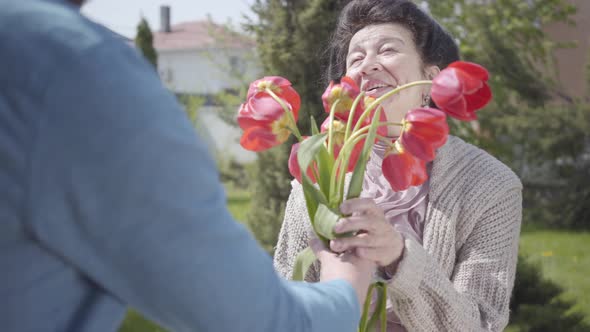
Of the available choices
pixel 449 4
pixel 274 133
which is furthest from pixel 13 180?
pixel 449 4

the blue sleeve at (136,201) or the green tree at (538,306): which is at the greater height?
the blue sleeve at (136,201)

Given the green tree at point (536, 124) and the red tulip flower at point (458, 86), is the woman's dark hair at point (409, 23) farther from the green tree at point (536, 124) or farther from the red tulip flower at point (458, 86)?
the green tree at point (536, 124)

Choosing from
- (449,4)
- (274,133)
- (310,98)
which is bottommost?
(449,4)

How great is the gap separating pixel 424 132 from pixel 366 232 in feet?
0.84

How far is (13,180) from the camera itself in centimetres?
77

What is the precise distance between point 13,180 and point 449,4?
11975mm

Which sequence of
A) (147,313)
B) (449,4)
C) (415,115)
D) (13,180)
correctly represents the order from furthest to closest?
1. (449,4)
2. (415,115)
3. (147,313)
4. (13,180)

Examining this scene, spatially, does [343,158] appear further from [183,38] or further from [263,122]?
[183,38]

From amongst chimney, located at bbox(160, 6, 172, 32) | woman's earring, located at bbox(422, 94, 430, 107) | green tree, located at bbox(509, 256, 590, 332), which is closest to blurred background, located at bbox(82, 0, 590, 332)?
green tree, located at bbox(509, 256, 590, 332)

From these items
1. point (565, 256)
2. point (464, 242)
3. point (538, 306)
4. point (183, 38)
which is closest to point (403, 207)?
point (464, 242)

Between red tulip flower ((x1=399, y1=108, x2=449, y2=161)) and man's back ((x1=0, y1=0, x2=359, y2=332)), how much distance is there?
704mm

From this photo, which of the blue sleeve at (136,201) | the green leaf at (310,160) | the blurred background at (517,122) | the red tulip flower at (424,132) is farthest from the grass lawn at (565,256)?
the blue sleeve at (136,201)

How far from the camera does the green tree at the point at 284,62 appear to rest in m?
4.81

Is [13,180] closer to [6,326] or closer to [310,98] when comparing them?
[6,326]
